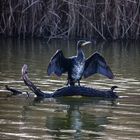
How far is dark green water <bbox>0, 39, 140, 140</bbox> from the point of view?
23.2 ft

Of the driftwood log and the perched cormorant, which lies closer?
the driftwood log

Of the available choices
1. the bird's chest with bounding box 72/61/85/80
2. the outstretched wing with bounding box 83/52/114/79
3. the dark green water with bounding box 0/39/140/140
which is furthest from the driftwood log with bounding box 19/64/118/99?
the outstretched wing with bounding box 83/52/114/79

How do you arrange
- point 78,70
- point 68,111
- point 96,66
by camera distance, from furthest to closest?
point 96,66
point 78,70
point 68,111

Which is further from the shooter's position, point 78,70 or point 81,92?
point 78,70

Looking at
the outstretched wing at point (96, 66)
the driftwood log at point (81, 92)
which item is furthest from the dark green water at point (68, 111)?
the outstretched wing at point (96, 66)

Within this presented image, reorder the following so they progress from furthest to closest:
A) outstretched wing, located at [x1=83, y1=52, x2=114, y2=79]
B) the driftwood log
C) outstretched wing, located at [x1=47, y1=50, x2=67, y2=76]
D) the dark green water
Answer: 1. outstretched wing, located at [x1=83, y1=52, x2=114, y2=79]
2. outstretched wing, located at [x1=47, y1=50, x2=67, y2=76]
3. the driftwood log
4. the dark green water

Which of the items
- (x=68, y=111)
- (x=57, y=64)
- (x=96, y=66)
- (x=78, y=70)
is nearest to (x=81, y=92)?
(x=78, y=70)

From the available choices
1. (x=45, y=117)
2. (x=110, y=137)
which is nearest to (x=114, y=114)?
(x=45, y=117)

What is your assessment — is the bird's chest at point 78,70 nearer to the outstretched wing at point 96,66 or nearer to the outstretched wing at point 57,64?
the outstretched wing at point 57,64

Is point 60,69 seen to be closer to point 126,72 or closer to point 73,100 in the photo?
point 73,100

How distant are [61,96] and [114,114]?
1.44 m

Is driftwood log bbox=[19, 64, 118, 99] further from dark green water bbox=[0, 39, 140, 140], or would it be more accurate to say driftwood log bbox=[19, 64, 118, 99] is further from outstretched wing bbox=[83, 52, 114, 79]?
outstretched wing bbox=[83, 52, 114, 79]

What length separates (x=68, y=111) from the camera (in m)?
8.57

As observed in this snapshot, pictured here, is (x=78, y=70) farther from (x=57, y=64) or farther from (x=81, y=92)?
(x=81, y=92)
